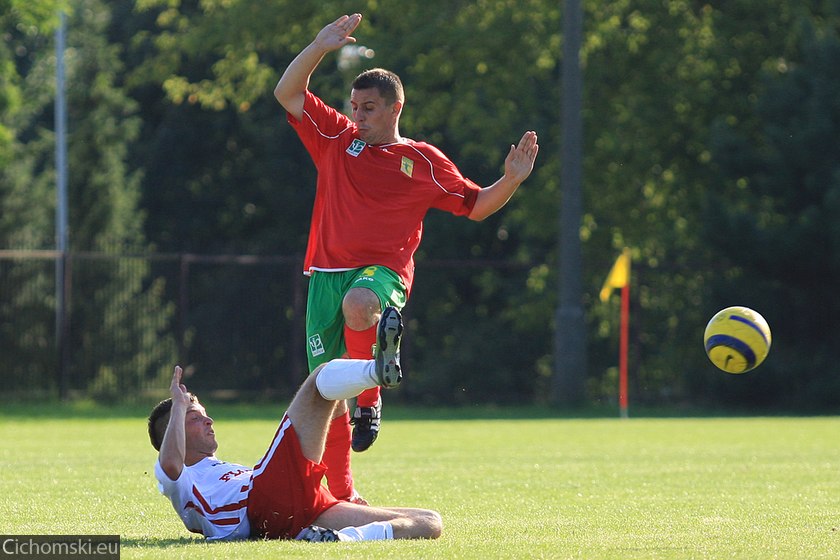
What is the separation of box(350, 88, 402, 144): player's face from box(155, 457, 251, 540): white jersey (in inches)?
92.2

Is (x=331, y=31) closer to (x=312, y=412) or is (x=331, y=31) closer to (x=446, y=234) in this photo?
(x=312, y=412)

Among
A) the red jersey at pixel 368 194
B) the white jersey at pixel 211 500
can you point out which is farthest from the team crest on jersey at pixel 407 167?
the white jersey at pixel 211 500

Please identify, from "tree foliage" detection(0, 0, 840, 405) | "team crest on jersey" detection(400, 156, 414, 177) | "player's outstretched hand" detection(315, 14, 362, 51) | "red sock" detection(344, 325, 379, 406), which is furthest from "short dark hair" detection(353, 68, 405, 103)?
"tree foliage" detection(0, 0, 840, 405)

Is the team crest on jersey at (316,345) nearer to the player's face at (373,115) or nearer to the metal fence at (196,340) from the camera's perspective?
the player's face at (373,115)

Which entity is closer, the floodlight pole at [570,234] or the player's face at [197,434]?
the player's face at [197,434]

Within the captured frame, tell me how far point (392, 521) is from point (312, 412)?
0.67m

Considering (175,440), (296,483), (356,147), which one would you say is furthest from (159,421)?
(356,147)

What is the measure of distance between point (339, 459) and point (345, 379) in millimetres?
1192

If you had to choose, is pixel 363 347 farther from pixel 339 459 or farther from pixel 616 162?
pixel 616 162

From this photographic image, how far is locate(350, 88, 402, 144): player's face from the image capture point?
826 cm

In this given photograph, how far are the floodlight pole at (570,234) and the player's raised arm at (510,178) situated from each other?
14643 millimetres

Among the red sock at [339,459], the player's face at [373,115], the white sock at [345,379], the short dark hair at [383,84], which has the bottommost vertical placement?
the red sock at [339,459]

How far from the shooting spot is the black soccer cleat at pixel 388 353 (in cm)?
673

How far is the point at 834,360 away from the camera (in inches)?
966
